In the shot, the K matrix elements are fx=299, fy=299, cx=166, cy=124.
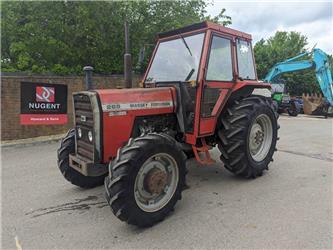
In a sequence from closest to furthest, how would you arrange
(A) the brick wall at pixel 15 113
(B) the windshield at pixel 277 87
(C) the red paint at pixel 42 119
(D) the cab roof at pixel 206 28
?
1. (D) the cab roof at pixel 206 28
2. (A) the brick wall at pixel 15 113
3. (C) the red paint at pixel 42 119
4. (B) the windshield at pixel 277 87

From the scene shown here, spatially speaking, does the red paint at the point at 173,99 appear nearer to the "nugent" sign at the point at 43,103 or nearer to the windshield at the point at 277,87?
the "nugent" sign at the point at 43,103

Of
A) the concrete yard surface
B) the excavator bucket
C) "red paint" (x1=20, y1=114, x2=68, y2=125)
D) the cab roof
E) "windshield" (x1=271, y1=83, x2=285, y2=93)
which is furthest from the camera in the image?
the excavator bucket

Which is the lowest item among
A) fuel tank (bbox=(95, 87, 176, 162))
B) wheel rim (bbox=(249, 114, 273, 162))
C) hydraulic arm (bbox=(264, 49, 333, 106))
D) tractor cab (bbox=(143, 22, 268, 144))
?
wheel rim (bbox=(249, 114, 273, 162))

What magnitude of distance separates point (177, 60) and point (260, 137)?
74.4 inches

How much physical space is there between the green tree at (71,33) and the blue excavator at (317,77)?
6.99 meters

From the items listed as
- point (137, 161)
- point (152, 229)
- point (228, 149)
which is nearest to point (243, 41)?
point (228, 149)

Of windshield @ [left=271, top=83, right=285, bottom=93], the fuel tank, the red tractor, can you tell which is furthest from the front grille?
windshield @ [left=271, top=83, right=285, bottom=93]

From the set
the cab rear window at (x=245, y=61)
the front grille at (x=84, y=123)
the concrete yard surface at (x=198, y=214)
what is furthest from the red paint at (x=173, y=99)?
the concrete yard surface at (x=198, y=214)

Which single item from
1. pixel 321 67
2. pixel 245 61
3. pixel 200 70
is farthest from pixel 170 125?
pixel 321 67

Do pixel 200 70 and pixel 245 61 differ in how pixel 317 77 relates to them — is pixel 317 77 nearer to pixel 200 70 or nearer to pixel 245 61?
pixel 245 61

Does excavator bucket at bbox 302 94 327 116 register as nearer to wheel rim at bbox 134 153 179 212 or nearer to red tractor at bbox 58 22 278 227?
red tractor at bbox 58 22 278 227

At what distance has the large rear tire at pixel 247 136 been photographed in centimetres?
435

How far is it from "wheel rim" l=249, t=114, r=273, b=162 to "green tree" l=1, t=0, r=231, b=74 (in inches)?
203

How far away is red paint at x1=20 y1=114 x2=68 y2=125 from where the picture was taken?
26.8 ft
